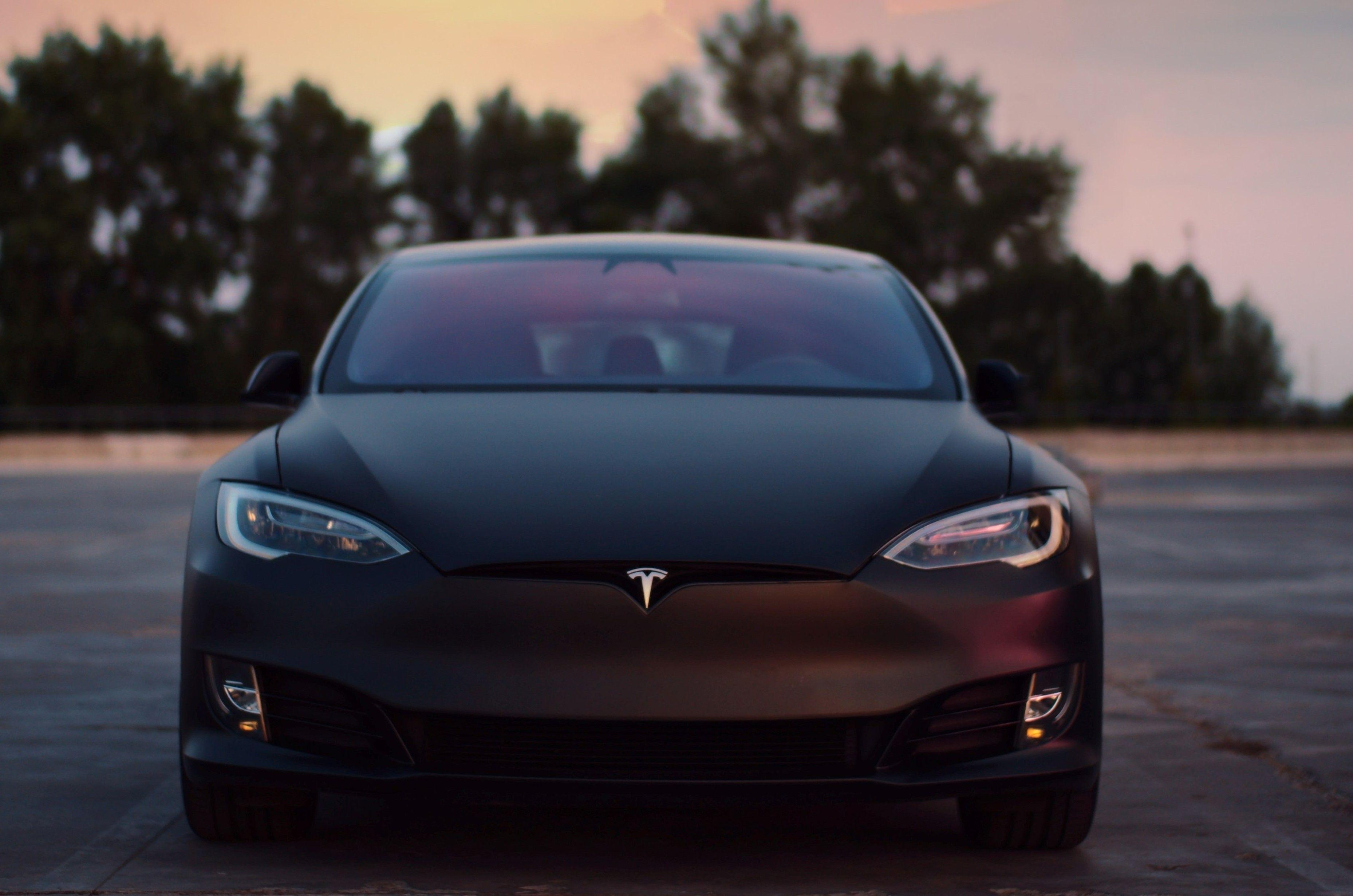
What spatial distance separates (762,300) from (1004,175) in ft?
221

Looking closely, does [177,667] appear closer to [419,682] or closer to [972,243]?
[419,682]

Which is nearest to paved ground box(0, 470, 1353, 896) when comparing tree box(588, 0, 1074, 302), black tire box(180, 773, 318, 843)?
black tire box(180, 773, 318, 843)

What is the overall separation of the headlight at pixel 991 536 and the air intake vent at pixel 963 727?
0.25 meters

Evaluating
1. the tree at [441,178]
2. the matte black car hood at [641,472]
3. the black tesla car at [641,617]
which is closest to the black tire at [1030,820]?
the black tesla car at [641,617]

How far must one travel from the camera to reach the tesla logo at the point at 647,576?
134 inches

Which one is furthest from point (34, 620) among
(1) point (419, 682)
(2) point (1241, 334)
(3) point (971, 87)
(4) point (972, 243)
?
(2) point (1241, 334)

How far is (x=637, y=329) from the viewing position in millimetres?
4699

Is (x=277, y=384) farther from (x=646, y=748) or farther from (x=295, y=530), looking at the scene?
(x=646, y=748)

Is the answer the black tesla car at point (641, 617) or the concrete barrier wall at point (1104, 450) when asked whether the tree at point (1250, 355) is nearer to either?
the concrete barrier wall at point (1104, 450)

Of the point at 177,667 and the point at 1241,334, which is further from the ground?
the point at 177,667

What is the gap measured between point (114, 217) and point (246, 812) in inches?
2457

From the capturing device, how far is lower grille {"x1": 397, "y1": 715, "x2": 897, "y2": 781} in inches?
135

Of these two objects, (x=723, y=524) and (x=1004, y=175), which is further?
(x=1004, y=175)

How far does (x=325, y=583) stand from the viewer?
3.50 m
